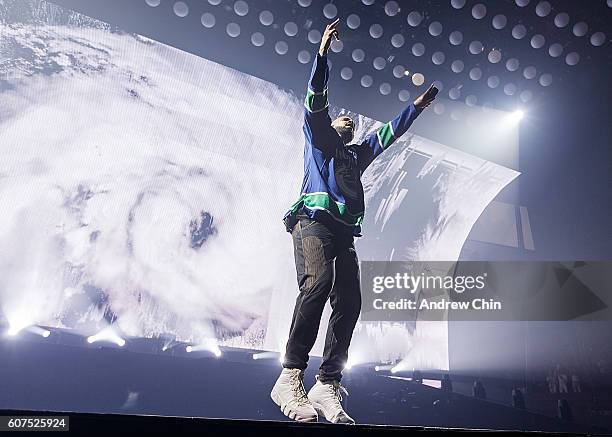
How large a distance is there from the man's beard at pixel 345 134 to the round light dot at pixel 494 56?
22.9 inches

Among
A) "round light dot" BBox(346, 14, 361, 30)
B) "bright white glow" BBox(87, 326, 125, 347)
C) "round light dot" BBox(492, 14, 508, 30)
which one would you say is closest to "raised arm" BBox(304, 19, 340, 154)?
"round light dot" BBox(346, 14, 361, 30)

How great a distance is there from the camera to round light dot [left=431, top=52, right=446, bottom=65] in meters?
1.87

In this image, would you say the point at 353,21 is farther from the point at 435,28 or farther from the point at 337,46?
the point at 435,28

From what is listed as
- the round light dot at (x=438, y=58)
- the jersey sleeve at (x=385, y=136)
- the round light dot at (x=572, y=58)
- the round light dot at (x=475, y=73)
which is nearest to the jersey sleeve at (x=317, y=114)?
the jersey sleeve at (x=385, y=136)

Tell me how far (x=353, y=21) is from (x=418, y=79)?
0.29m

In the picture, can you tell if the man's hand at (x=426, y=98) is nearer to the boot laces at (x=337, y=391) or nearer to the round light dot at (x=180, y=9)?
the round light dot at (x=180, y=9)

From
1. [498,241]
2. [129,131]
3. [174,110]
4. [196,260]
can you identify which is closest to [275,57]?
[174,110]

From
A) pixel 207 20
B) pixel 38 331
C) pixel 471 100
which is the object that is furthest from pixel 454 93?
pixel 38 331

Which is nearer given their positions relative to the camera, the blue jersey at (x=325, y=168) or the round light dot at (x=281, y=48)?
the blue jersey at (x=325, y=168)

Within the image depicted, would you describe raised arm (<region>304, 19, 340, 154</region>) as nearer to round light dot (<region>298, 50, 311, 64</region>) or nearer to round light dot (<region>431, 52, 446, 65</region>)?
round light dot (<region>298, 50, 311, 64</region>)

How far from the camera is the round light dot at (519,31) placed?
6.09ft

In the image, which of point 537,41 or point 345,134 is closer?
point 345,134

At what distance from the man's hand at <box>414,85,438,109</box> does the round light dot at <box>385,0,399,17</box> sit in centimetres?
28

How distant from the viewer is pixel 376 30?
72.2 inches
